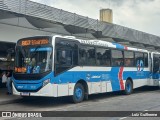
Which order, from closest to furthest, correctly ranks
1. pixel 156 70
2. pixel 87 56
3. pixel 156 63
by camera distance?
1. pixel 87 56
2. pixel 156 70
3. pixel 156 63

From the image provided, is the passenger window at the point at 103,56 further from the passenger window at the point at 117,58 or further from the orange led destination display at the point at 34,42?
the orange led destination display at the point at 34,42

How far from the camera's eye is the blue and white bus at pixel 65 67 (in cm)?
1542

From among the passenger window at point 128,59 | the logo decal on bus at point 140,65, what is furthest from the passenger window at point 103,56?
the logo decal on bus at point 140,65

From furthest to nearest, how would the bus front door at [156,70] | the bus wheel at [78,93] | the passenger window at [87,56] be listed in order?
the bus front door at [156,70]
the passenger window at [87,56]
the bus wheel at [78,93]

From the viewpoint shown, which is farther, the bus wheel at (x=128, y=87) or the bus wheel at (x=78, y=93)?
the bus wheel at (x=128, y=87)

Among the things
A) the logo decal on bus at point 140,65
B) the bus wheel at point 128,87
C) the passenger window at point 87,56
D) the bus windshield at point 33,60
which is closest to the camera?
the bus windshield at point 33,60

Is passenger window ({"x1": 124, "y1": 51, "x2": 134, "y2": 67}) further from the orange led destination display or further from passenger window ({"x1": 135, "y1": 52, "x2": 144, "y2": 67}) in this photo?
the orange led destination display

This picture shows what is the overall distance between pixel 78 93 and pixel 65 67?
1.77 m

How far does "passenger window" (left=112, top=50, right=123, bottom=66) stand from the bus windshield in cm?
614

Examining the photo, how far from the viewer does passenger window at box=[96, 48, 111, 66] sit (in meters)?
19.0

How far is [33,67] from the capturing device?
15.6 metres

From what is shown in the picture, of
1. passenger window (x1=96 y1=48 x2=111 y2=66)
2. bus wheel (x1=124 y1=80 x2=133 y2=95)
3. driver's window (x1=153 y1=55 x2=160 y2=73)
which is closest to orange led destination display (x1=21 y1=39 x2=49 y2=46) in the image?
passenger window (x1=96 y1=48 x2=111 y2=66)

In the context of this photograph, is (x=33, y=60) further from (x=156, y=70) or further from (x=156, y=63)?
(x=156, y=63)

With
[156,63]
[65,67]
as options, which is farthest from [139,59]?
[65,67]
